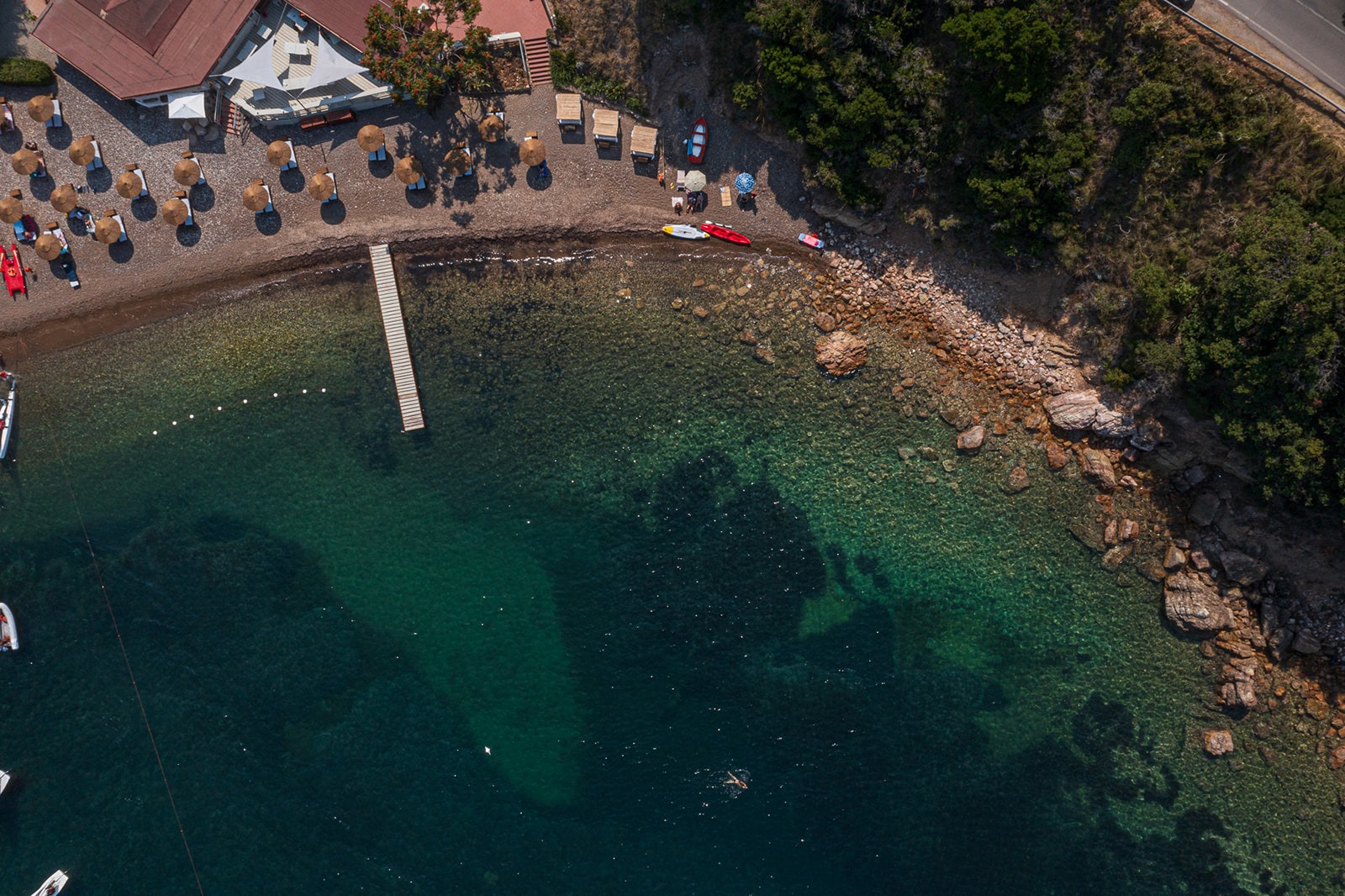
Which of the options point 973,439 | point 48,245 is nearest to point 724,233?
point 973,439

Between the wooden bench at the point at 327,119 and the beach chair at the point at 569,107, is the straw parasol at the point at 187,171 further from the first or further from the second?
the beach chair at the point at 569,107

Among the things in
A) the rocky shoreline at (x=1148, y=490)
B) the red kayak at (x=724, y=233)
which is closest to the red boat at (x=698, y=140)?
the red kayak at (x=724, y=233)

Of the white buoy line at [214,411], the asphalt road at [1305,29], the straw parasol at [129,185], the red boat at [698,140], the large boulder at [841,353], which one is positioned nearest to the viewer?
the asphalt road at [1305,29]

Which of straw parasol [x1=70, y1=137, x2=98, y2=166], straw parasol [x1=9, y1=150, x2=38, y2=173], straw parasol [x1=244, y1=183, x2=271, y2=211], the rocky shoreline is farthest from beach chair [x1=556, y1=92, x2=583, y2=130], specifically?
straw parasol [x1=9, y1=150, x2=38, y2=173]

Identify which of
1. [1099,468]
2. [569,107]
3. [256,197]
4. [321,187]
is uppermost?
[569,107]

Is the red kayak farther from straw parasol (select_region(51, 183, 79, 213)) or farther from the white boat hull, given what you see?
straw parasol (select_region(51, 183, 79, 213))

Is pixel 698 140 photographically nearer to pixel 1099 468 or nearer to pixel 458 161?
pixel 458 161
